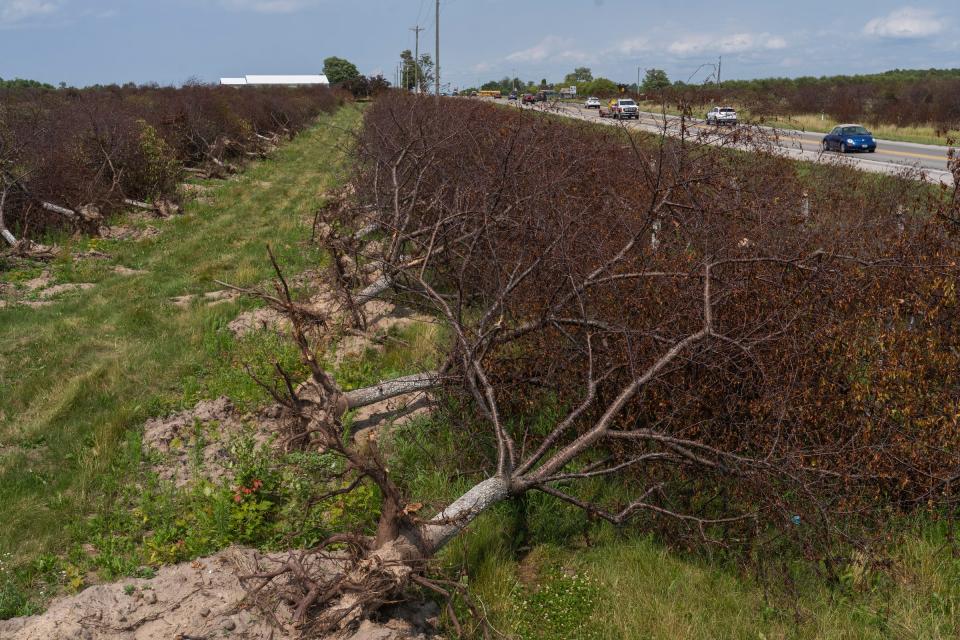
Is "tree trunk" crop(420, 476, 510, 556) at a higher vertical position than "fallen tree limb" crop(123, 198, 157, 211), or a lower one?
lower

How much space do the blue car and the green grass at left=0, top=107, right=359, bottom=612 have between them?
62.1 ft

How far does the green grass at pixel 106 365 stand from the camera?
5301 mm

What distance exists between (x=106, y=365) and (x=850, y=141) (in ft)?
79.1

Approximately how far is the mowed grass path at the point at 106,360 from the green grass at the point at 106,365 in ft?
0.04

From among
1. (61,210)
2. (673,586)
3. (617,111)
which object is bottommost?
(673,586)

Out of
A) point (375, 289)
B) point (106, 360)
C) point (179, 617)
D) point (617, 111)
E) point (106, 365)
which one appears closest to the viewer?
point (179, 617)

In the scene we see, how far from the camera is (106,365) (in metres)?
7.52

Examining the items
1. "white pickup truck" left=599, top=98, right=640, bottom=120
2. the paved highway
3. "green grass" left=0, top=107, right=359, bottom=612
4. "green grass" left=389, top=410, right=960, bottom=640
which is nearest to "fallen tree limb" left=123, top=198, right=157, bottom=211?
"green grass" left=0, top=107, right=359, bottom=612

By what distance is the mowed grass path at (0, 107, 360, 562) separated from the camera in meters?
5.51

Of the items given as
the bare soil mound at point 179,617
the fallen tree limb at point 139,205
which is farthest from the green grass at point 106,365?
the fallen tree limb at point 139,205

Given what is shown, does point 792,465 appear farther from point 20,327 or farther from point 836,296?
point 20,327

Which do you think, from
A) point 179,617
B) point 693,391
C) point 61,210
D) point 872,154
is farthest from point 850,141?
point 179,617

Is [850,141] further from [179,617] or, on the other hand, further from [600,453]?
[179,617]

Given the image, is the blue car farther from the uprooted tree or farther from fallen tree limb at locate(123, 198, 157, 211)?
fallen tree limb at locate(123, 198, 157, 211)
